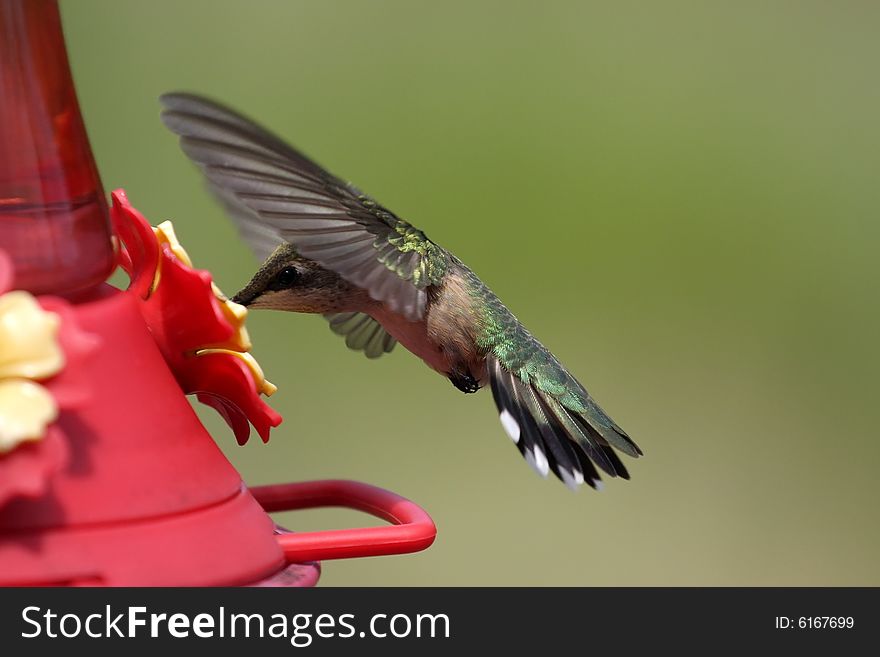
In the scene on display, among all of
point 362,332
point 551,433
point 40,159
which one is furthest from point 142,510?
point 362,332

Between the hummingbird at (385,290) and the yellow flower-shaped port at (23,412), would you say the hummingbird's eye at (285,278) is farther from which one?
the yellow flower-shaped port at (23,412)

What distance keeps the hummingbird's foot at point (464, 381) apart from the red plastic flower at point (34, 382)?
1.43 metres

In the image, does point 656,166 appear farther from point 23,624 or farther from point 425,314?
point 23,624

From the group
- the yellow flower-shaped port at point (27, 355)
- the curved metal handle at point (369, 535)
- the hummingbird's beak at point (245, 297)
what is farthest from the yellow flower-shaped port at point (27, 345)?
the hummingbird's beak at point (245, 297)

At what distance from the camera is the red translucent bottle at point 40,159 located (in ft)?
6.95

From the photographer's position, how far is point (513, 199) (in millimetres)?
7078

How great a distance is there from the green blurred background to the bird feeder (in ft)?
12.4

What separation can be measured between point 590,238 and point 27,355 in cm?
530

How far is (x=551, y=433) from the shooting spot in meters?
3.14

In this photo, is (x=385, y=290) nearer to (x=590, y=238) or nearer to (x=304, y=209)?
(x=304, y=209)

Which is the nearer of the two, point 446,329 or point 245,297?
point 245,297

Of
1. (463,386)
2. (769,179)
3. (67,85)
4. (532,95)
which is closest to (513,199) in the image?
(532,95)

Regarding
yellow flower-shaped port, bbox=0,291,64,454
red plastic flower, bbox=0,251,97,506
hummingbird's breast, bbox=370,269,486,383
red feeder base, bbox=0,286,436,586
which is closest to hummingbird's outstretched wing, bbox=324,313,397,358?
hummingbird's breast, bbox=370,269,486,383

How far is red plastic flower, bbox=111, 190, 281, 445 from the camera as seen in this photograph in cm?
231
